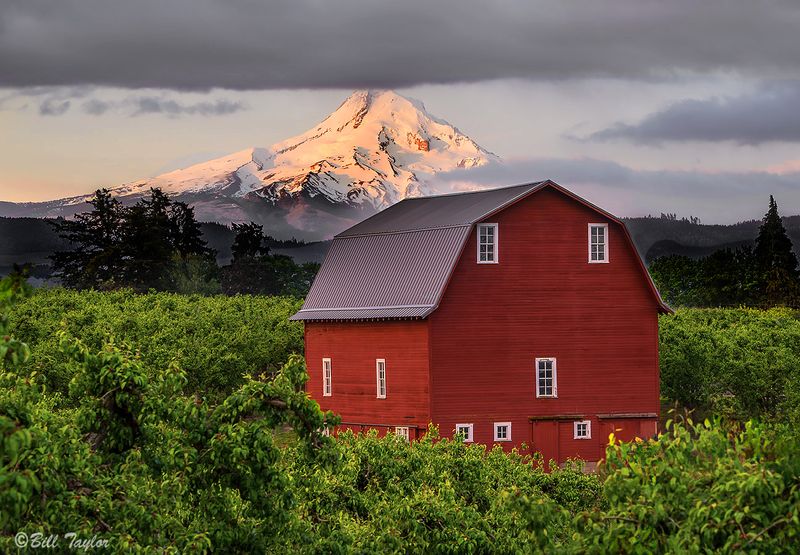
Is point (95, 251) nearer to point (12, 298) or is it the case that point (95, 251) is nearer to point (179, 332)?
point (179, 332)

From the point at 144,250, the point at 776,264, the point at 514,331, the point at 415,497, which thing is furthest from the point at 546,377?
the point at 144,250

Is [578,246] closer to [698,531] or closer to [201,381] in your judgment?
[201,381]

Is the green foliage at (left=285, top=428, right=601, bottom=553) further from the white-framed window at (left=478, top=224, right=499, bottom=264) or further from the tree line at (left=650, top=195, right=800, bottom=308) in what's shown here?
the tree line at (left=650, top=195, right=800, bottom=308)

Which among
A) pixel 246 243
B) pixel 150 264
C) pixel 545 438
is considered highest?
pixel 246 243

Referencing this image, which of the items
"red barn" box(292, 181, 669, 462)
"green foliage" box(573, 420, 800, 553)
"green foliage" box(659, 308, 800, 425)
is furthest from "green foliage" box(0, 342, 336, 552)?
"green foliage" box(659, 308, 800, 425)

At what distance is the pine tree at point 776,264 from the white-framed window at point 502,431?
228 feet

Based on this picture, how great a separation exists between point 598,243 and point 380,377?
9.64 metres

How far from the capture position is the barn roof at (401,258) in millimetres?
52375

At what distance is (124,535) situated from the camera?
16.6 metres

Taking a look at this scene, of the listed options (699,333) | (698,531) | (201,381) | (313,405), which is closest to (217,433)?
(313,405)

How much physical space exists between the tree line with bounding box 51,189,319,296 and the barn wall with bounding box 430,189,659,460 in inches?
2577

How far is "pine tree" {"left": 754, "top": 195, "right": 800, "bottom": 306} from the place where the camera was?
117875 millimetres

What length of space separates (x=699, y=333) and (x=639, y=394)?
1335 centimetres

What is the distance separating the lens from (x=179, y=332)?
63938 mm
